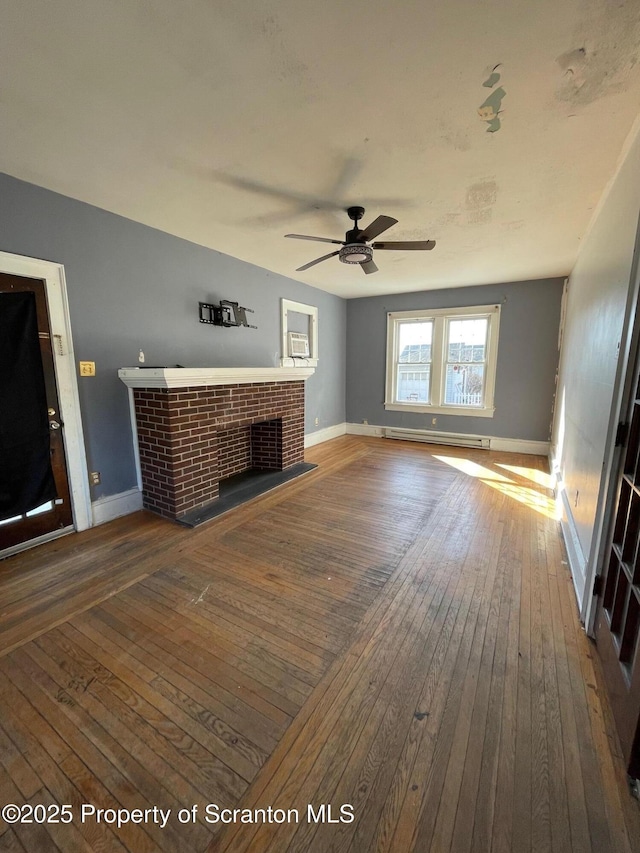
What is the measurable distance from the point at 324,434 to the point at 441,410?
2115 millimetres

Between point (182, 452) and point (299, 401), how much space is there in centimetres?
184

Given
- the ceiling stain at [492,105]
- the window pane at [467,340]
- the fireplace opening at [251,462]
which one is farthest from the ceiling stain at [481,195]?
the window pane at [467,340]

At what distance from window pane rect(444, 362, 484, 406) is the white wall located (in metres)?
2.60

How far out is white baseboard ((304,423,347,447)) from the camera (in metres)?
5.93

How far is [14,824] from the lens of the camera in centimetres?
105

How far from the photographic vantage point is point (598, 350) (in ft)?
7.28

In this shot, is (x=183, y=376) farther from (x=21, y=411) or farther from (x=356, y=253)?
(x=356, y=253)

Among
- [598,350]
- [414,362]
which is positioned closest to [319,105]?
[598,350]

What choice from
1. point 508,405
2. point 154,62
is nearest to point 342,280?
point 508,405

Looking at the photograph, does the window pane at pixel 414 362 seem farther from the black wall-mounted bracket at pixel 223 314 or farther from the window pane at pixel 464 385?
the black wall-mounted bracket at pixel 223 314

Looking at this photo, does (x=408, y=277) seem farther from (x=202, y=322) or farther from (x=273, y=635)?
(x=273, y=635)

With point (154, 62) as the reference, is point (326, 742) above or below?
below

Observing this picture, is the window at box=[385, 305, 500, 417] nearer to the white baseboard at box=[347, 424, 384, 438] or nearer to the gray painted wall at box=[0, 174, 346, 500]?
the white baseboard at box=[347, 424, 384, 438]

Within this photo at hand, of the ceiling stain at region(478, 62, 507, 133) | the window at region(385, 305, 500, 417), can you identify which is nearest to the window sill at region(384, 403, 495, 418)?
the window at region(385, 305, 500, 417)
